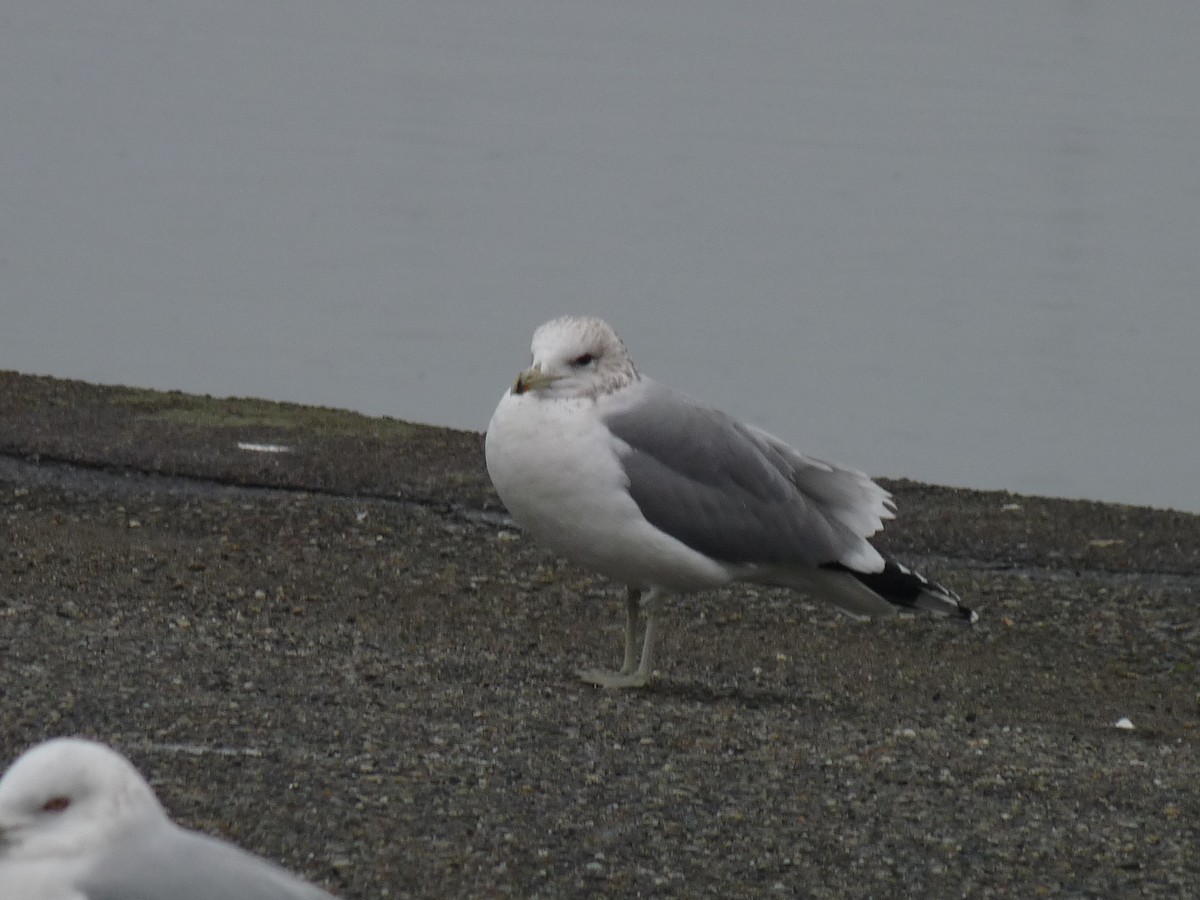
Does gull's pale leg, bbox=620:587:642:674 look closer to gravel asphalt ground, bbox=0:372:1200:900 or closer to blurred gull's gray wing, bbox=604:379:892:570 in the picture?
gravel asphalt ground, bbox=0:372:1200:900

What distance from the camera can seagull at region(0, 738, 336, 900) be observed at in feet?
7.07

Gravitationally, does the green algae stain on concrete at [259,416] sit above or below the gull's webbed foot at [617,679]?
above

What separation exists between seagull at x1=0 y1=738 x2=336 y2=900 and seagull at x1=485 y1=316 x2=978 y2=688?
242 centimetres

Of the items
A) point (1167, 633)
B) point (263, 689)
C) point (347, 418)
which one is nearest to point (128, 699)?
point (263, 689)

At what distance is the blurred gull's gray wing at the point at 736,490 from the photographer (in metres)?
4.74

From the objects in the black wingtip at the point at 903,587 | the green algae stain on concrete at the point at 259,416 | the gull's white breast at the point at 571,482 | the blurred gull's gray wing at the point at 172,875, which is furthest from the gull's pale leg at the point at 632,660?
the green algae stain on concrete at the point at 259,416

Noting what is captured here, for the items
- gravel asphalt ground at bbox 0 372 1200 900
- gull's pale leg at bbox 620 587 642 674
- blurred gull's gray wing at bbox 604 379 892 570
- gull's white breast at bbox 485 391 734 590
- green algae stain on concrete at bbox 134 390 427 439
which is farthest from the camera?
green algae stain on concrete at bbox 134 390 427 439

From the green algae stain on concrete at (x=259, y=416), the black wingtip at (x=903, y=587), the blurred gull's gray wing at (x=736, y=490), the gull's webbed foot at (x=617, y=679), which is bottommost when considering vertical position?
the gull's webbed foot at (x=617, y=679)

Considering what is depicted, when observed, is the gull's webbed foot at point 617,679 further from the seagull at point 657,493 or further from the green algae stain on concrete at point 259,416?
the green algae stain on concrete at point 259,416

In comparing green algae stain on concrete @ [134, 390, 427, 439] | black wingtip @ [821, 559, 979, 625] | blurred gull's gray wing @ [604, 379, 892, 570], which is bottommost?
green algae stain on concrete @ [134, 390, 427, 439]

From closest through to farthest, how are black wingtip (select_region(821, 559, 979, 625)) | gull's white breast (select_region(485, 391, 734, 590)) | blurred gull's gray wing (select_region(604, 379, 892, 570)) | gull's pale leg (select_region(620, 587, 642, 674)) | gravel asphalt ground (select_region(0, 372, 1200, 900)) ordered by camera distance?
gravel asphalt ground (select_region(0, 372, 1200, 900)), gull's white breast (select_region(485, 391, 734, 590)), blurred gull's gray wing (select_region(604, 379, 892, 570)), gull's pale leg (select_region(620, 587, 642, 674)), black wingtip (select_region(821, 559, 979, 625))

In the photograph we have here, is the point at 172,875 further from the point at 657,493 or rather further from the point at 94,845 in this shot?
the point at 657,493

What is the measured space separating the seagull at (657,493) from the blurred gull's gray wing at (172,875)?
2398mm

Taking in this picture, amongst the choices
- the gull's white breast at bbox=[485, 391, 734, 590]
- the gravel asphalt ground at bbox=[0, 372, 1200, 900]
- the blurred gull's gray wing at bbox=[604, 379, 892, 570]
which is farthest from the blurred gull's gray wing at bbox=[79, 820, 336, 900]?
the blurred gull's gray wing at bbox=[604, 379, 892, 570]
